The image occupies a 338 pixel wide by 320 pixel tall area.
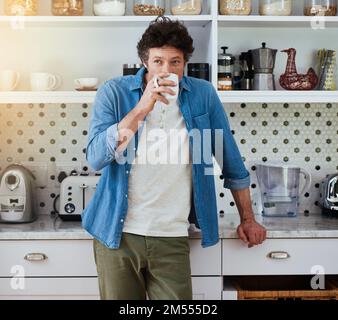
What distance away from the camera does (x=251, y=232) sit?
1.95 meters

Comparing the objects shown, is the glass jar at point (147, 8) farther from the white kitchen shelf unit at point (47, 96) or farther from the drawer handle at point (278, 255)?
the drawer handle at point (278, 255)

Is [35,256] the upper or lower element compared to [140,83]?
lower

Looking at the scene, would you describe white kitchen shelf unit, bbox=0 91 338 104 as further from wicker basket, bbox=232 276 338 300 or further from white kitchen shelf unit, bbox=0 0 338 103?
wicker basket, bbox=232 276 338 300

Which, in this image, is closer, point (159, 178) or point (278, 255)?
point (159, 178)

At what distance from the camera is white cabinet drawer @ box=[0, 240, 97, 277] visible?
6.55 ft

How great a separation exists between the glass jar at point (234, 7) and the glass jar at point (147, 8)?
0.63 feet

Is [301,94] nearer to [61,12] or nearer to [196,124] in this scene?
[196,124]

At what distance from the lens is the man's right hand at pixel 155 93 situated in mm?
1551

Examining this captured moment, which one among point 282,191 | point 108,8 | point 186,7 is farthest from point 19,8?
point 282,191

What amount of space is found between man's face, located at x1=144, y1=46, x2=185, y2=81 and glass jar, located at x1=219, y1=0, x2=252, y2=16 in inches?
21.2

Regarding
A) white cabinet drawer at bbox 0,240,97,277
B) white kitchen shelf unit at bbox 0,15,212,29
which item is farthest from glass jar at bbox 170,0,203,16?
white cabinet drawer at bbox 0,240,97,277

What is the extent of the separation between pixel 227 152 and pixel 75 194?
57cm

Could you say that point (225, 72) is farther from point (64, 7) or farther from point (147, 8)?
point (64, 7)
